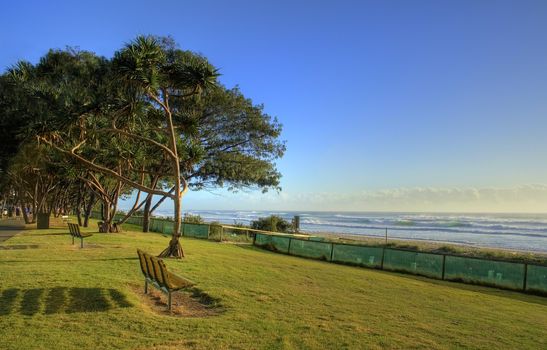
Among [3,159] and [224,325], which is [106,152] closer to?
[3,159]

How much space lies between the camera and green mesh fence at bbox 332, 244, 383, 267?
58.5ft

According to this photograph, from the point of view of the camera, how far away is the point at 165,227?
28.4 meters

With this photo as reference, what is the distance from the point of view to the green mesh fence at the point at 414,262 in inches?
632

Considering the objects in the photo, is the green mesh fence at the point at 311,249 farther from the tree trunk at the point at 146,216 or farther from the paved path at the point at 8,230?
the paved path at the point at 8,230

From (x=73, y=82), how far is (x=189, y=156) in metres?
7.71

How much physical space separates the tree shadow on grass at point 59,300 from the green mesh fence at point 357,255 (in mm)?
12502

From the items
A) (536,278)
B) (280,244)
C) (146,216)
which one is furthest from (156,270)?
(146,216)

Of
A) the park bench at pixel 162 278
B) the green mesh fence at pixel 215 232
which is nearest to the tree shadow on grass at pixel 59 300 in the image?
the park bench at pixel 162 278

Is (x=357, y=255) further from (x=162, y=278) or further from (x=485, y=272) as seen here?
(x=162, y=278)

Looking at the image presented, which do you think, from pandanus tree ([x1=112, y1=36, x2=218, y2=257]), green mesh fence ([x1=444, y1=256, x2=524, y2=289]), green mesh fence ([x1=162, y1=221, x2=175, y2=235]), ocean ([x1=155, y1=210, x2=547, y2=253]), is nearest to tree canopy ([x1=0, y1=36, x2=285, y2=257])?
pandanus tree ([x1=112, y1=36, x2=218, y2=257])

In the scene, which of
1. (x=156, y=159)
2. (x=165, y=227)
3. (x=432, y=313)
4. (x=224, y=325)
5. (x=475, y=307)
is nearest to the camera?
(x=224, y=325)

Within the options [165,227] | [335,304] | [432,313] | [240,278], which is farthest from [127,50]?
[165,227]

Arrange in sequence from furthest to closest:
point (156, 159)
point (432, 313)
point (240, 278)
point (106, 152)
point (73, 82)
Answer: point (156, 159), point (73, 82), point (106, 152), point (240, 278), point (432, 313)

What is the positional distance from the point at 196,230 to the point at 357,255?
1154 cm
